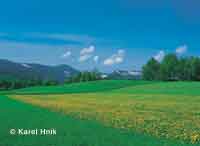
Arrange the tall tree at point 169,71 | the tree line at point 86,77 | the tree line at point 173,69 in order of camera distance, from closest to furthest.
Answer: the tree line at point 173,69 < the tall tree at point 169,71 < the tree line at point 86,77

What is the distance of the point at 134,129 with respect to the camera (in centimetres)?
1794

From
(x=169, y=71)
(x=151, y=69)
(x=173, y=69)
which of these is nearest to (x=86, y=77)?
(x=151, y=69)

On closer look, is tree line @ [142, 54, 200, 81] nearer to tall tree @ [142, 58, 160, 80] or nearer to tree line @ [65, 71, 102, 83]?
tall tree @ [142, 58, 160, 80]

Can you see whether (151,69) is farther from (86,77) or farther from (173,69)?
(86,77)

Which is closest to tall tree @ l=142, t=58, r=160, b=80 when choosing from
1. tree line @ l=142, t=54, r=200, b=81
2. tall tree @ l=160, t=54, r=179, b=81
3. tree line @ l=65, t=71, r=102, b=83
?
tree line @ l=142, t=54, r=200, b=81

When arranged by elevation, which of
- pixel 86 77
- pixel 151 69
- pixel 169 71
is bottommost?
pixel 86 77

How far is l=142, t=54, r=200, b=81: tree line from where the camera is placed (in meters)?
136

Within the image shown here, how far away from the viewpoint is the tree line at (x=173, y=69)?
13650 cm

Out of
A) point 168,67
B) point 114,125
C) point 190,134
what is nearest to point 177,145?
point 190,134

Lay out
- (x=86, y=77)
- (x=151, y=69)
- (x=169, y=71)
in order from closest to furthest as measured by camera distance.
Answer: (x=169, y=71) < (x=86, y=77) < (x=151, y=69)

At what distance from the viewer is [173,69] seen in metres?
145

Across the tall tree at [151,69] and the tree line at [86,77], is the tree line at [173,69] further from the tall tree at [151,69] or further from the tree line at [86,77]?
the tree line at [86,77]

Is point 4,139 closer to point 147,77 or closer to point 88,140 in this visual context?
point 88,140

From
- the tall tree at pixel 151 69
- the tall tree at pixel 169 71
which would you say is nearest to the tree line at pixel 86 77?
the tall tree at pixel 151 69
